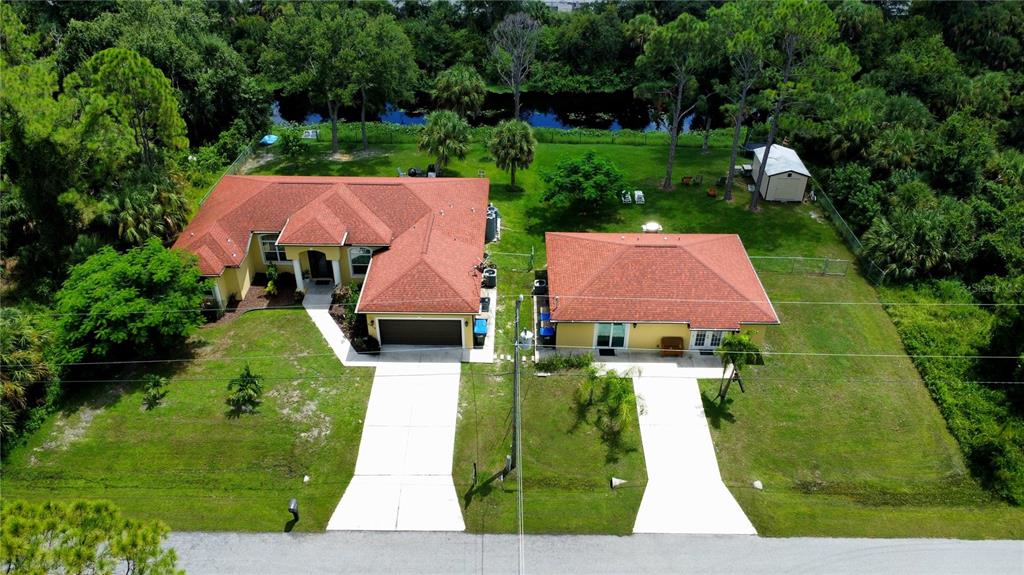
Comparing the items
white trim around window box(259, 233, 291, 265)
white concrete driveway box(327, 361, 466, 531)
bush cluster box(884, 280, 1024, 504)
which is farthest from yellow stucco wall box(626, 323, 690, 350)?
white trim around window box(259, 233, 291, 265)

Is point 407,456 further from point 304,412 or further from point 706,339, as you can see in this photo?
point 706,339

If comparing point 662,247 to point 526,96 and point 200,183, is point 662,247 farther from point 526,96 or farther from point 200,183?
point 526,96

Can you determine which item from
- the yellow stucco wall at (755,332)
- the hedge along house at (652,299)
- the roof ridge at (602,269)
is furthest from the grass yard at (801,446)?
the roof ridge at (602,269)

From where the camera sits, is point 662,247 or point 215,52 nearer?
point 662,247

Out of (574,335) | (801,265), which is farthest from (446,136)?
(801,265)

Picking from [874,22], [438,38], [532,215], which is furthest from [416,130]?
[874,22]

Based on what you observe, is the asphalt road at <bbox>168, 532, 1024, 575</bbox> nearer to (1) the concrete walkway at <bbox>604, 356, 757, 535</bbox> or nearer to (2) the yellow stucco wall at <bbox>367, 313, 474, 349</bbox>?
(1) the concrete walkway at <bbox>604, 356, 757, 535</bbox>
